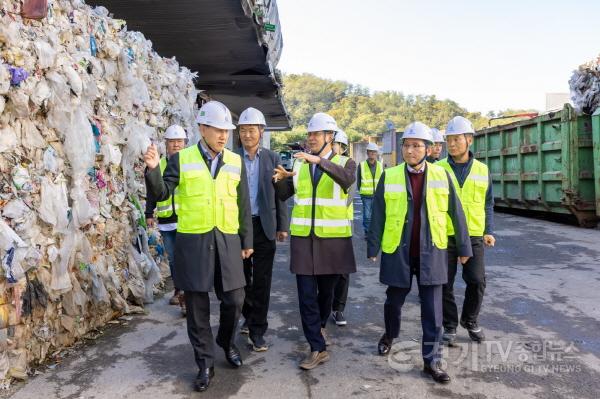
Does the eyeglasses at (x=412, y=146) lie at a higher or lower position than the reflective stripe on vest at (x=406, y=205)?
higher

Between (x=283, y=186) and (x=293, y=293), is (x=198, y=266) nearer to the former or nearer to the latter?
(x=283, y=186)

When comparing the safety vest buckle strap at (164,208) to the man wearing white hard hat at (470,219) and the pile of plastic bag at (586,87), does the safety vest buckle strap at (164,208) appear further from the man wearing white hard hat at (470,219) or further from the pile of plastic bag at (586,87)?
the pile of plastic bag at (586,87)

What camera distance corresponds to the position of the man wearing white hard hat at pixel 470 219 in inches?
169

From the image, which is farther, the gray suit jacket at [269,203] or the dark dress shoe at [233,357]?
the gray suit jacket at [269,203]

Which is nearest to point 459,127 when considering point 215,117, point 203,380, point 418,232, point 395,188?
point 395,188

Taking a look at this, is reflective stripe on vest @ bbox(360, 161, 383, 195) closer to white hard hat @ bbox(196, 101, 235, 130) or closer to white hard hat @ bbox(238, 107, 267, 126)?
white hard hat @ bbox(238, 107, 267, 126)

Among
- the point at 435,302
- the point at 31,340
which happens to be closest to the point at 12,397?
the point at 31,340

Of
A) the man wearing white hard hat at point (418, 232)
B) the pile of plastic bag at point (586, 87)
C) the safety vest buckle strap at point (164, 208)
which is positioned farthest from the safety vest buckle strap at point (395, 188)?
the pile of plastic bag at point (586, 87)

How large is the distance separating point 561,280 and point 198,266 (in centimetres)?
501

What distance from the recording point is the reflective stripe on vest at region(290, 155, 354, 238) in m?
4.05

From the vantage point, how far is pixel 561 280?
21.3ft

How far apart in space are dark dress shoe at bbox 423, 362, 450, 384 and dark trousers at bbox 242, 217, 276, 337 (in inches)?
53.7

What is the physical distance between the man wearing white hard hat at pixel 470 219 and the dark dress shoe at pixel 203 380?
196 cm

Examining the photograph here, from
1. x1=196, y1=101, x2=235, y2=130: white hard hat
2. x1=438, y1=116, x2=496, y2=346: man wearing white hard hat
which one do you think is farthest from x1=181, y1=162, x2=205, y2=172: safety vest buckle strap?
x1=438, y1=116, x2=496, y2=346: man wearing white hard hat
